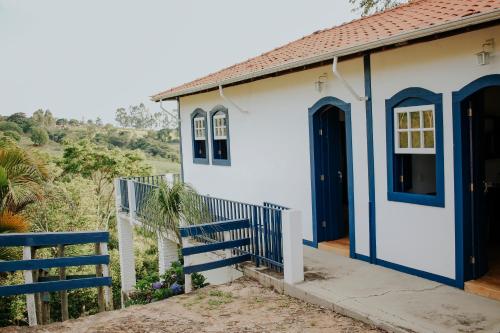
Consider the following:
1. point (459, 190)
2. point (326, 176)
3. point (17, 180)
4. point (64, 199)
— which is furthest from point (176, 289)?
point (64, 199)

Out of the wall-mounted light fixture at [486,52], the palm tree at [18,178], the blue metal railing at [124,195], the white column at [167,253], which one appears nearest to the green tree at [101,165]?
the blue metal railing at [124,195]

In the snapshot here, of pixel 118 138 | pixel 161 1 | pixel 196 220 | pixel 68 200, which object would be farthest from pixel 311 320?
pixel 161 1

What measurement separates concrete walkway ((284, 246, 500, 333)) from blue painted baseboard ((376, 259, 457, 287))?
8 cm

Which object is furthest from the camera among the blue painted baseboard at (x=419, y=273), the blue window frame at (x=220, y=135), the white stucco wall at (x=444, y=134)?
the blue window frame at (x=220, y=135)

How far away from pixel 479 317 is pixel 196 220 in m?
4.76

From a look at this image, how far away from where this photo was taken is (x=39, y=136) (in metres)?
38.8

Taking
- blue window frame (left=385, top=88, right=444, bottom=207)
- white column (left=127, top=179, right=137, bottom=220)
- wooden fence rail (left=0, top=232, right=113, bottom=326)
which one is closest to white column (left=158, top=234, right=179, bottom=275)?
white column (left=127, top=179, right=137, bottom=220)

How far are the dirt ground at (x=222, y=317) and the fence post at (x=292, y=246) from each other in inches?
13.0

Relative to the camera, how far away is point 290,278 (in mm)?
6504

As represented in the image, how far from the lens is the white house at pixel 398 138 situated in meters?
5.88

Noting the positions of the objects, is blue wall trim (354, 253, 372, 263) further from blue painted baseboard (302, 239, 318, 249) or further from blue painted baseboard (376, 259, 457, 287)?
blue painted baseboard (302, 239, 318, 249)

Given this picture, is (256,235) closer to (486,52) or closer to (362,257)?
(362,257)

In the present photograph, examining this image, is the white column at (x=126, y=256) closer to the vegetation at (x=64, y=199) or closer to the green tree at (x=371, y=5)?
the vegetation at (x=64, y=199)

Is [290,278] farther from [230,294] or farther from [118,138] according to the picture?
[118,138]
